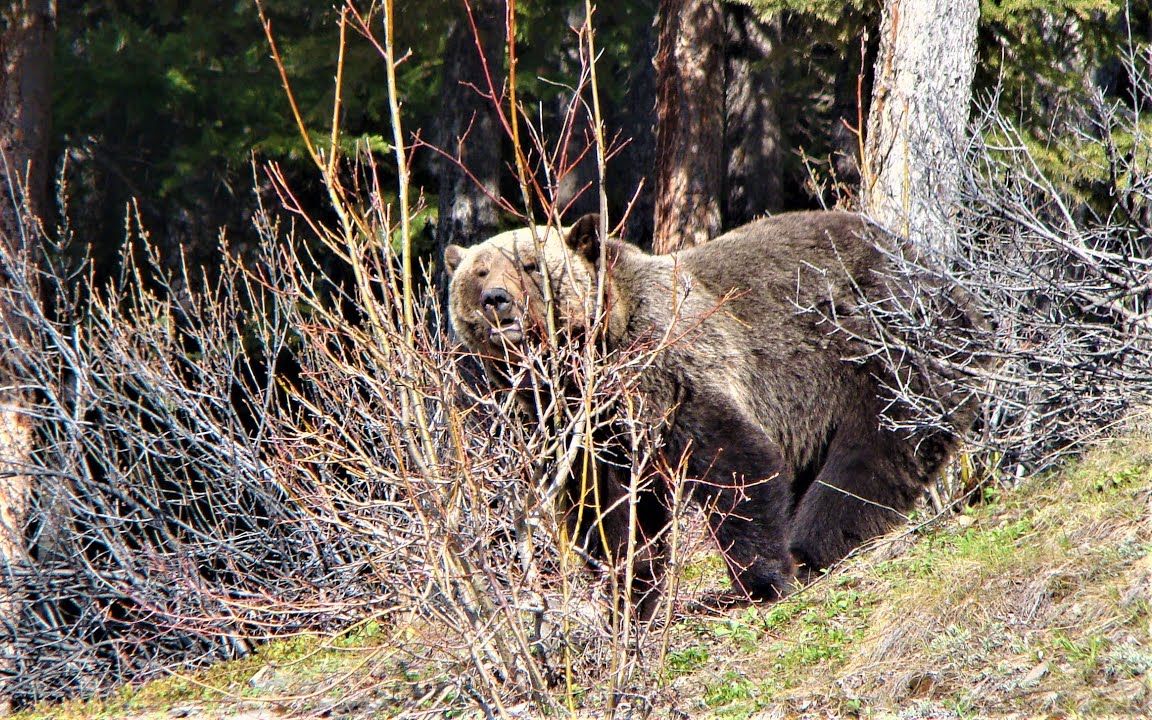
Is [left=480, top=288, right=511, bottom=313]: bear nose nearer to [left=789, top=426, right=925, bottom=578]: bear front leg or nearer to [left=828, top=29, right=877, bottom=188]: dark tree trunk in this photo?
[left=789, top=426, right=925, bottom=578]: bear front leg

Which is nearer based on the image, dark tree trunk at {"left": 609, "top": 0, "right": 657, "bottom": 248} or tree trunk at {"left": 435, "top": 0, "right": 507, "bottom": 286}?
tree trunk at {"left": 435, "top": 0, "right": 507, "bottom": 286}

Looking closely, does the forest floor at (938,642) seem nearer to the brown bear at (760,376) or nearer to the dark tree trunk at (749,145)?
the brown bear at (760,376)

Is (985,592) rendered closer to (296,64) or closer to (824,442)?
(824,442)

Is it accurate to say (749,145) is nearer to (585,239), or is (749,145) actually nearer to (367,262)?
(585,239)

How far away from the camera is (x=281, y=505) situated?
7230mm

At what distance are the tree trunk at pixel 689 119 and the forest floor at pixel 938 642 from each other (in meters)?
4.79

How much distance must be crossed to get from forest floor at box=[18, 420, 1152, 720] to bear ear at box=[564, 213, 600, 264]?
2.02 metres

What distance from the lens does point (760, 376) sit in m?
6.49

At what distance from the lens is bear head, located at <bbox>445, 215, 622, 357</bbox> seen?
556 cm

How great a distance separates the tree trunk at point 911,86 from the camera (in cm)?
694

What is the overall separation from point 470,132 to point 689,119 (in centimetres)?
238

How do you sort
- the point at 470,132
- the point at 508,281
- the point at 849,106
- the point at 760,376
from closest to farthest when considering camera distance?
1. the point at 508,281
2. the point at 760,376
3. the point at 470,132
4. the point at 849,106

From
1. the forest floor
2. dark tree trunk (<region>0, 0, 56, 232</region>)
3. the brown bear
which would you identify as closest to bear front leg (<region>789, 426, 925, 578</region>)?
the brown bear

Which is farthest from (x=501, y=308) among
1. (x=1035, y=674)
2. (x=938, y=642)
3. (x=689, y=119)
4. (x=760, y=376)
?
(x=689, y=119)
